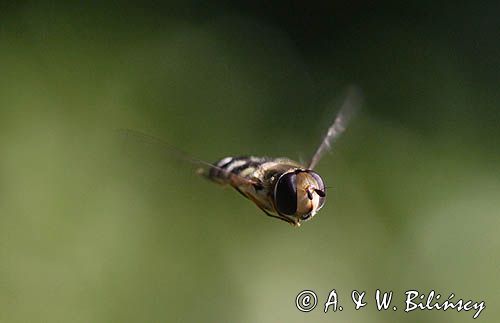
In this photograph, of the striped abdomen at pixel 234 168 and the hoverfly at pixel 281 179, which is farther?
the striped abdomen at pixel 234 168

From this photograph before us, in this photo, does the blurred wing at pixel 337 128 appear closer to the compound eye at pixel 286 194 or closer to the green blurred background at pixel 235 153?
the compound eye at pixel 286 194

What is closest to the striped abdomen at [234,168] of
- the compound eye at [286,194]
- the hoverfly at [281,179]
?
the hoverfly at [281,179]

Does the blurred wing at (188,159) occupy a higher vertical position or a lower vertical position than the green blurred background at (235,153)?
lower

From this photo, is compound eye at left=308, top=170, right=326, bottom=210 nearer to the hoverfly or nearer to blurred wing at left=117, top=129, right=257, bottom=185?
the hoverfly

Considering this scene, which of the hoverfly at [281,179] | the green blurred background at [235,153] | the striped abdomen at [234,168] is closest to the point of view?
the hoverfly at [281,179]

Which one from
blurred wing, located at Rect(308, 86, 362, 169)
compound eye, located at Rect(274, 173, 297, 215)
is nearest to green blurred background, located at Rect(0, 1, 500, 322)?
blurred wing, located at Rect(308, 86, 362, 169)

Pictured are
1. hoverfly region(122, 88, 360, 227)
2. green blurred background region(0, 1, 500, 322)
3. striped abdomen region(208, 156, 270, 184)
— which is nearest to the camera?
hoverfly region(122, 88, 360, 227)

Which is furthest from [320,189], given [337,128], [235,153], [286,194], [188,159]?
[235,153]

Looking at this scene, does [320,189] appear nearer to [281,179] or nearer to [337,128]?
[281,179]
